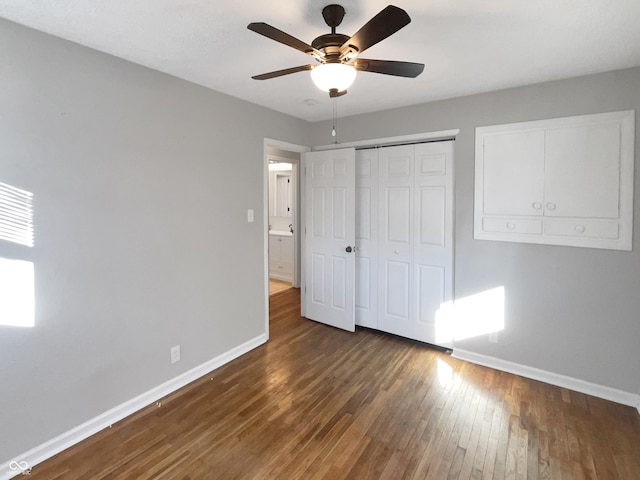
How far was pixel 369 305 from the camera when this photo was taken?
12.8 feet

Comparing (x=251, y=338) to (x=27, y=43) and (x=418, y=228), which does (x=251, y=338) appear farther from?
(x=27, y=43)

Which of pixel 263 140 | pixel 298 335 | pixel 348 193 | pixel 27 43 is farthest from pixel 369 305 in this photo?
pixel 27 43

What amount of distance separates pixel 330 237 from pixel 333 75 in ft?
8.23

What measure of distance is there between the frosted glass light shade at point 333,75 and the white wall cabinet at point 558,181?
1910mm

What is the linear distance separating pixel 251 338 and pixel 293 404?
3.55ft

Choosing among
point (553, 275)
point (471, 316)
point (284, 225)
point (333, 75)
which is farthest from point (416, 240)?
point (284, 225)

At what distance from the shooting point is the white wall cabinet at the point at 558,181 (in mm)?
2477

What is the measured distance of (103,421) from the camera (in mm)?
2254

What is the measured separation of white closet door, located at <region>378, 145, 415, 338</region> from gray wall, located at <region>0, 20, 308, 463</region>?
1.52 m

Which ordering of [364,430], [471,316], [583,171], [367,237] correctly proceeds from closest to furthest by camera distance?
[364,430] → [583,171] → [471,316] → [367,237]

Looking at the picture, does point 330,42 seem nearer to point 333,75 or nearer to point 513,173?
point 333,75

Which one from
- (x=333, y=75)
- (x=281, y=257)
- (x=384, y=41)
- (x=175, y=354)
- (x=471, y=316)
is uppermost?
(x=384, y=41)

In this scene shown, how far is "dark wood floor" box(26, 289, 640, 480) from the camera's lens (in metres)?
1.90

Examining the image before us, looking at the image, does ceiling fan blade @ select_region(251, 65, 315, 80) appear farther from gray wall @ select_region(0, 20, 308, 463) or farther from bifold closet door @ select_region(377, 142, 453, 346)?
bifold closet door @ select_region(377, 142, 453, 346)
